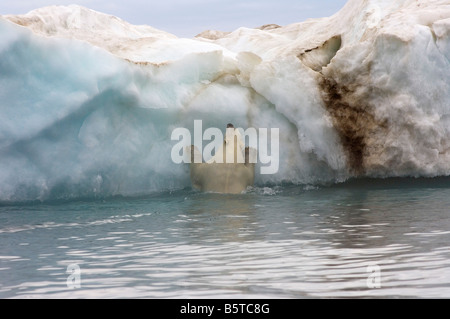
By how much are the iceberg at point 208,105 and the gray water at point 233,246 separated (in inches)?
24.0

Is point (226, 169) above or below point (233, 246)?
above

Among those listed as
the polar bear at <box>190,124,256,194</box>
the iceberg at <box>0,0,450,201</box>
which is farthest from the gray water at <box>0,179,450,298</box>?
the iceberg at <box>0,0,450,201</box>

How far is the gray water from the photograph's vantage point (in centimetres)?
577

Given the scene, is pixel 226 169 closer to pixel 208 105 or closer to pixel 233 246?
pixel 208 105

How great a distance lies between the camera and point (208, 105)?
12148 mm

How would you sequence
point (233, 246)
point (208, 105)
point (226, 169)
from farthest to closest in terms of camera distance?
1. point (208, 105)
2. point (226, 169)
3. point (233, 246)

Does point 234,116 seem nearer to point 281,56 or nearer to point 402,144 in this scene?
point 281,56

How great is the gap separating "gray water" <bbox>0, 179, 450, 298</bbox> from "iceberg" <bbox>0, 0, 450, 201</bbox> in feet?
2.00

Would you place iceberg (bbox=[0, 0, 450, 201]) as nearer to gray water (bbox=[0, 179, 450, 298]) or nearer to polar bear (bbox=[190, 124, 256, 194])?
polar bear (bbox=[190, 124, 256, 194])

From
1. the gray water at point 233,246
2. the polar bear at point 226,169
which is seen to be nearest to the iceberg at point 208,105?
the polar bear at point 226,169

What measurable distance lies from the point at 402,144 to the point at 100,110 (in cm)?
454

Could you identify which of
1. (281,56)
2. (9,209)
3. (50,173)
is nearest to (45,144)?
(50,173)

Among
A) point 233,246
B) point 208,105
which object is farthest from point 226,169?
point 233,246

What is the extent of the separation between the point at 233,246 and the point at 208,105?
5016 mm
